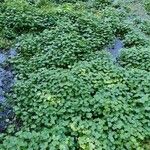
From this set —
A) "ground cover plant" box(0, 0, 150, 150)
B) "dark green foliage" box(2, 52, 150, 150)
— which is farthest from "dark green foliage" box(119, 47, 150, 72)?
"dark green foliage" box(2, 52, 150, 150)

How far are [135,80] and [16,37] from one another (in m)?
4.79

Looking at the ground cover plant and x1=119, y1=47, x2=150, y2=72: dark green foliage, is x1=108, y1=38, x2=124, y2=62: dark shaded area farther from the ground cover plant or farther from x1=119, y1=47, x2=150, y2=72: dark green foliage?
x1=119, y1=47, x2=150, y2=72: dark green foliage

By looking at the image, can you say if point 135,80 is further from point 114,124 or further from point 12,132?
point 12,132

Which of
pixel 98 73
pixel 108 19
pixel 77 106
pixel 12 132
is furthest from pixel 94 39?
pixel 12 132

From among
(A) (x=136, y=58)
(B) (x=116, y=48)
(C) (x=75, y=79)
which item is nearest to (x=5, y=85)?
(C) (x=75, y=79)

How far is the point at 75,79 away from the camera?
341 inches

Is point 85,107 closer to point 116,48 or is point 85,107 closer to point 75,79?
point 75,79

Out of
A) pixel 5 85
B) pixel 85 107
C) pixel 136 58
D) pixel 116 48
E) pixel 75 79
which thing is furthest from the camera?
pixel 116 48

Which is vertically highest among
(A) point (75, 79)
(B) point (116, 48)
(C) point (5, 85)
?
(A) point (75, 79)

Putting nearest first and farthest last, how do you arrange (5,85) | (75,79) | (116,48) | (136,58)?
(75,79) → (5,85) → (136,58) → (116,48)

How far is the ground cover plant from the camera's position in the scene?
23.8ft

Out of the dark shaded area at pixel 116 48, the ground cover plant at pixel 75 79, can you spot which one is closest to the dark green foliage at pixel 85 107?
the ground cover plant at pixel 75 79

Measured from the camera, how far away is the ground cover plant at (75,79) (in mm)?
7250

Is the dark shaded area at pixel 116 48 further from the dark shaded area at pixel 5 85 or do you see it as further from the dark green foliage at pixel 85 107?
the dark shaded area at pixel 5 85
